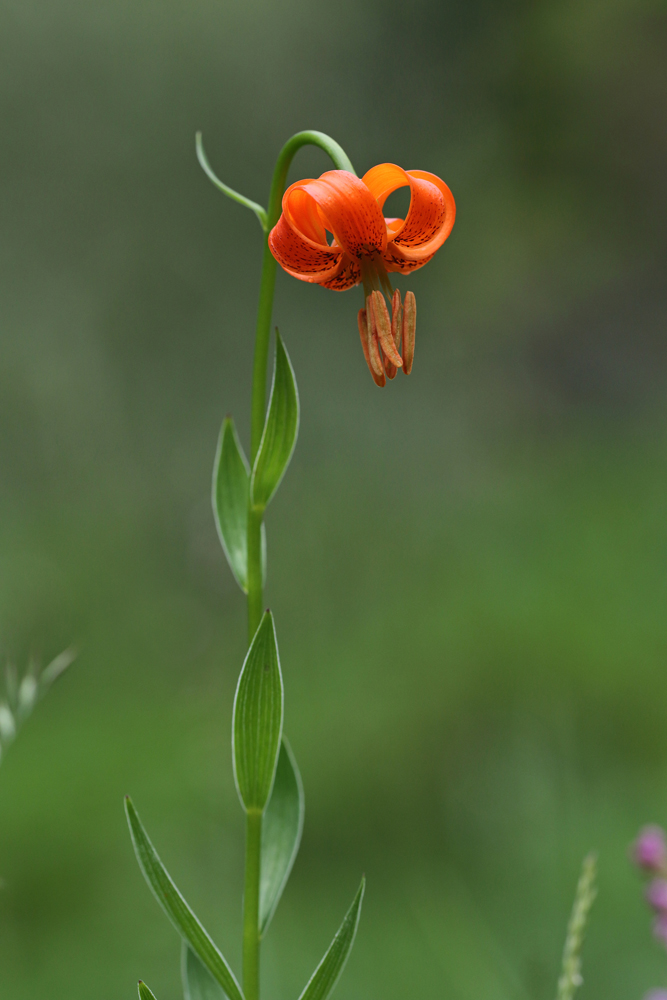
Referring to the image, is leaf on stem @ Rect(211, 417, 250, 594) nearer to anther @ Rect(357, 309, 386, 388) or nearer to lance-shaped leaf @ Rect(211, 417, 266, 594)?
lance-shaped leaf @ Rect(211, 417, 266, 594)

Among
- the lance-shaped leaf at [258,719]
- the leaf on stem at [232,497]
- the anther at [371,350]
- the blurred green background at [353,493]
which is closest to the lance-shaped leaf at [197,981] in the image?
the lance-shaped leaf at [258,719]

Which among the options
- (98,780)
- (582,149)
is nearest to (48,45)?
(582,149)

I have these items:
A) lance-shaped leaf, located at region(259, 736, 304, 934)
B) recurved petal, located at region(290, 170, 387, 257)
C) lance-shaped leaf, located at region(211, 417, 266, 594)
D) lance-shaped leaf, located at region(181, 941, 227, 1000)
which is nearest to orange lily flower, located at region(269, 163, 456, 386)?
recurved petal, located at region(290, 170, 387, 257)

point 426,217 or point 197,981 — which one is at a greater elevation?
point 426,217

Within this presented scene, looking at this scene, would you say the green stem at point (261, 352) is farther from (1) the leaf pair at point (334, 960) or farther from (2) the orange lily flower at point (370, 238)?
(1) the leaf pair at point (334, 960)

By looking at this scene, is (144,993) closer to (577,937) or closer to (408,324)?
(577,937)

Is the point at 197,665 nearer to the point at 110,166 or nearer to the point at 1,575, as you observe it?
the point at 1,575

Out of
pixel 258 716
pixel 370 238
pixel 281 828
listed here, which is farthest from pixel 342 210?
pixel 281 828
